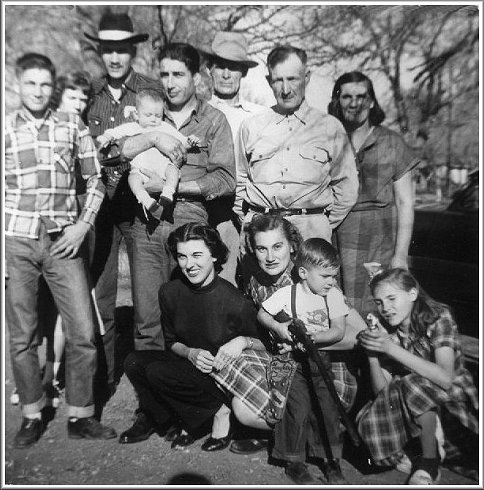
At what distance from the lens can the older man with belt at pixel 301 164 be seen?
3.01m

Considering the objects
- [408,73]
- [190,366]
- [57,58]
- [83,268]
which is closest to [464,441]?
[190,366]

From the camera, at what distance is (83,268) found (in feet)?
9.91

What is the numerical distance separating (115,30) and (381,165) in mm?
1732

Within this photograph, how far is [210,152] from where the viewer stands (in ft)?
10.3

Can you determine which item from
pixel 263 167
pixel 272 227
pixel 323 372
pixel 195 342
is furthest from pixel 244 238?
pixel 323 372

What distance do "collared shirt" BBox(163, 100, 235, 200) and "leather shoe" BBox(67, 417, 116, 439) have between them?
143 centimetres

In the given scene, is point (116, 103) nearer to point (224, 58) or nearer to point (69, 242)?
point (224, 58)

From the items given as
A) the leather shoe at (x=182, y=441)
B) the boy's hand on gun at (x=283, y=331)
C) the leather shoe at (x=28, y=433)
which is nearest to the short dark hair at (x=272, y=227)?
the boy's hand on gun at (x=283, y=331)

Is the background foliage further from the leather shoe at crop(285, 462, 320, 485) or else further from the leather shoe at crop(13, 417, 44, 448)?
the leather shoe at crop(285, 462, 320, 485)

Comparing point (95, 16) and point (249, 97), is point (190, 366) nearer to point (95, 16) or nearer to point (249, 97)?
point (249, 97)

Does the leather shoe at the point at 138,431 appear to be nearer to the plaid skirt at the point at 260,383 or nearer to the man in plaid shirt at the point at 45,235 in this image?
the man in plaid shirt at the point at 45,235

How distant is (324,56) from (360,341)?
1601 millimetres

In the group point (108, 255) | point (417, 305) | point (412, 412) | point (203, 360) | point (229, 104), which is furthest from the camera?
point (108, 255)

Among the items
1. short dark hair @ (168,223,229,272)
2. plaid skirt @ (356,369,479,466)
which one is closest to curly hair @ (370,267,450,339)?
plaid skirt @ (356,369,479,466)
